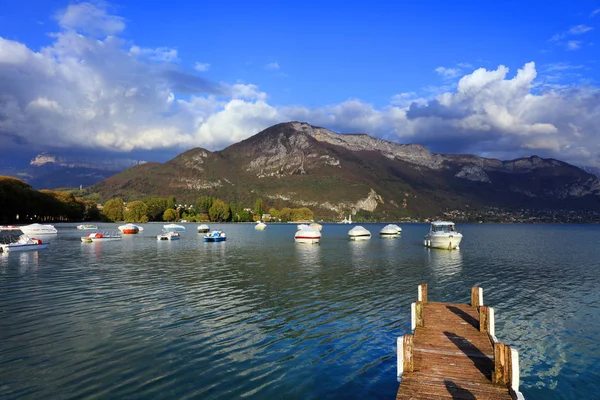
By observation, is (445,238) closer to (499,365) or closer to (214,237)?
(214,237)

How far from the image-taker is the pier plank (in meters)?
12.7

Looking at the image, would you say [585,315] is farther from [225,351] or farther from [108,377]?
[108,377]

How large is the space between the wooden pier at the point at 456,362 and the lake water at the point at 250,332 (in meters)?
2.24

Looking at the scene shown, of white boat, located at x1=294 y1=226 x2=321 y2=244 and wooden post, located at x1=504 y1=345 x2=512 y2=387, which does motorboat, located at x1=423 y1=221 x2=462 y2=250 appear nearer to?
white boat, located at x1=294 y1=226 x2=321 y2=244

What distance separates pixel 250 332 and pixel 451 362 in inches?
494

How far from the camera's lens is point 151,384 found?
16.1 meters

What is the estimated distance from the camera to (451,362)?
601 inches

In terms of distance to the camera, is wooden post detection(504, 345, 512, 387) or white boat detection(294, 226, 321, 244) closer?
wooden post detection(504, 345, 512, 387)

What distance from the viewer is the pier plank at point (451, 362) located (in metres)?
12.7

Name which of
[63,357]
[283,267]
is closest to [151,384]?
[63,357]

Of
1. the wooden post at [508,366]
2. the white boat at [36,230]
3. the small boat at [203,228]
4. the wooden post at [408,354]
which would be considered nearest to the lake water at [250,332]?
the wooden post at [408,354]

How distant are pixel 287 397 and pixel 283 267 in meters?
41.9

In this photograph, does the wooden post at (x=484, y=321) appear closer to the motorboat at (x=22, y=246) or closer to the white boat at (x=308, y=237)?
the motorboat at (x=22, y=246)

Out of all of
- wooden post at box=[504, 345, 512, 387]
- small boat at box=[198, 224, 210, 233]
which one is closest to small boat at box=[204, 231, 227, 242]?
small boat at box=[198, 224, 210, 233]
